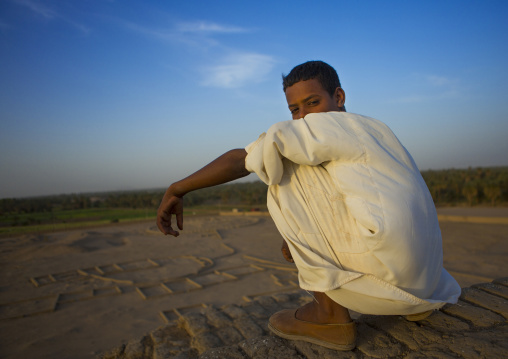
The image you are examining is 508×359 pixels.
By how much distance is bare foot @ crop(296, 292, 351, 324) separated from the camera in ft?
5.10

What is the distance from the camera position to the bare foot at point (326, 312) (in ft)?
5.10

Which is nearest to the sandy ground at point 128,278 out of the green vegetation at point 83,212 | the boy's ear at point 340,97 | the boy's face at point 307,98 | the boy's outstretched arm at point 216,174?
the boy's outstretched arm at point 216,174

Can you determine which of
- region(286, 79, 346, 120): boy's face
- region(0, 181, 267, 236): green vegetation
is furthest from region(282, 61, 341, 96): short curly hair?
region(0, 181, 267, 236): green vegetation

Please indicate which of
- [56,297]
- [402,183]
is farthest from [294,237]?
[56,297]

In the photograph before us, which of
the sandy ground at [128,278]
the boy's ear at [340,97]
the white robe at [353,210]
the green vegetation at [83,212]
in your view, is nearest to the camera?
the white robe at [353,210]

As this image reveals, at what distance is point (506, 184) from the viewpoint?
17.2 m

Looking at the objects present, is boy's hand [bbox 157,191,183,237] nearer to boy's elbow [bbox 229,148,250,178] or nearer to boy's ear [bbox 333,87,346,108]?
boy's elbow [bbox 229,148,250,178]

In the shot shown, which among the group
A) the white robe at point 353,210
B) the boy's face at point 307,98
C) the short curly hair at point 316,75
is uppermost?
the short curly hair at point 316,75

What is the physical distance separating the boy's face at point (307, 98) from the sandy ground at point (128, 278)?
145 inches

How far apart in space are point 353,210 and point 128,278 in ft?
20.9

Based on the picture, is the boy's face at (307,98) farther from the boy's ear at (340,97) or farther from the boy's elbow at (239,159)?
the boy's elbow at (239,159)

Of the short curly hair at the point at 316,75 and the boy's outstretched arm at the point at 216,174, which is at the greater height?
the short curly hair at the point at 316,75

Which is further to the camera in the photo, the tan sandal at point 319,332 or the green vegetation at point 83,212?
the green vegetation at point 83,212

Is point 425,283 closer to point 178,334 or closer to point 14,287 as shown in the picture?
point 178,334
